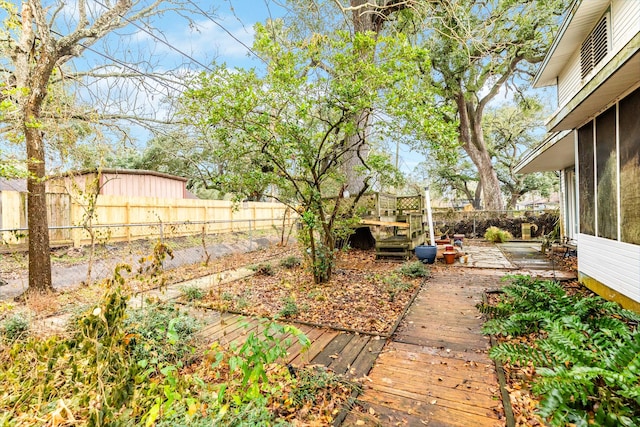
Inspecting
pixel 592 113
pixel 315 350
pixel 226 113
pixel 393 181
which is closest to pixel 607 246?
pixel 592 113

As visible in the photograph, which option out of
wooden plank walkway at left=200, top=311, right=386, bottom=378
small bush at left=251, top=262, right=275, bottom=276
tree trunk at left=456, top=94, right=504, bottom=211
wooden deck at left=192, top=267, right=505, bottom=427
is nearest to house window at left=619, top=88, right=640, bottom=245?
wooden deck at left=192, top=267, right=505, bottom=427

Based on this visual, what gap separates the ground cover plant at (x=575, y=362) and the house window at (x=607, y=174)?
160 centimetres

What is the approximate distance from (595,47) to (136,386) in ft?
28.0

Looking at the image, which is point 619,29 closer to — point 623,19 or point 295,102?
point 623,19

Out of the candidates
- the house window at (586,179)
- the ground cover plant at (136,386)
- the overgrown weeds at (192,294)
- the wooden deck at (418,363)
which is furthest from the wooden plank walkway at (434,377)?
the overgrown weeds at (192,294)

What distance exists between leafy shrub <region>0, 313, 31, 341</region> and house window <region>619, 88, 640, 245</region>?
736cm

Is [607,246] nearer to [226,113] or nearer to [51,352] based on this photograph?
[226,113]

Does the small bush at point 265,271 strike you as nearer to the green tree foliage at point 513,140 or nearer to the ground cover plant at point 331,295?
the ground cover plant at point 331,295

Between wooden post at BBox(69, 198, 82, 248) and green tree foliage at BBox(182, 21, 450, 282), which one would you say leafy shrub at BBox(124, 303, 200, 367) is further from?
wooden post at BBox(69, 198, 82, 248)

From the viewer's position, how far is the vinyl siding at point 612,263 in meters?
3.86

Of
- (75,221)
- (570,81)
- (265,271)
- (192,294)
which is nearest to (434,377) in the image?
(192,294)

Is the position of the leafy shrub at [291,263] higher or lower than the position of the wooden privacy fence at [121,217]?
lower

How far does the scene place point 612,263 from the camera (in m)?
4.42

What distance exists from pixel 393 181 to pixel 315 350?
4.20 metres
